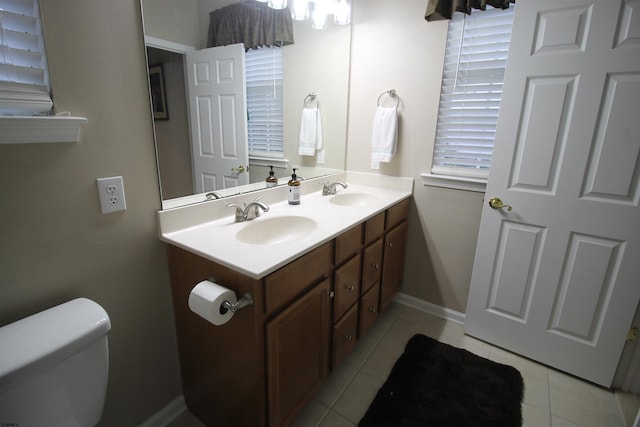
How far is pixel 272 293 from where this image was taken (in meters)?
1.03

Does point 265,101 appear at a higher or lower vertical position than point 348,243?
higher

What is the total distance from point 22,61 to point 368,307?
1774mm

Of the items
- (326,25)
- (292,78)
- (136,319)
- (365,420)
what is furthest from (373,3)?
(365,420)

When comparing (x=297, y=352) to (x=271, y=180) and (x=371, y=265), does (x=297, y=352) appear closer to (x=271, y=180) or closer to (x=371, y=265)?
(x=371, y=265)

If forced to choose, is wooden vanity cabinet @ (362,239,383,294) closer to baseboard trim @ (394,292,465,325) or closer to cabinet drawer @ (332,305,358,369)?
cabinet drawer @ (332,305,358,369)

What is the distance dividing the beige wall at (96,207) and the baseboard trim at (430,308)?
5.55ft

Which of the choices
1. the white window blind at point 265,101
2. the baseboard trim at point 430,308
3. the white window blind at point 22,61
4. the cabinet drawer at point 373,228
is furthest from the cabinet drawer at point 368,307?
the white window blind at point 22,61

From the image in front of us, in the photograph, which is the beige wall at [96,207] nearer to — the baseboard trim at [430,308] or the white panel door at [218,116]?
the white panel door at [218,116]

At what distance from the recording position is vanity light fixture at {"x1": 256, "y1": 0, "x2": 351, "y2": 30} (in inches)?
72.7

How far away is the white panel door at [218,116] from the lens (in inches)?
54.0

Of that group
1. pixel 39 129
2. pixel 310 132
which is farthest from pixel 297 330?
pixel 310 132

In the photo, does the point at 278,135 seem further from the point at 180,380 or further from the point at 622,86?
the point at 622,86

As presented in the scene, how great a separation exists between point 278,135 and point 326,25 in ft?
2.82

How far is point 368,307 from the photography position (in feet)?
5.99
